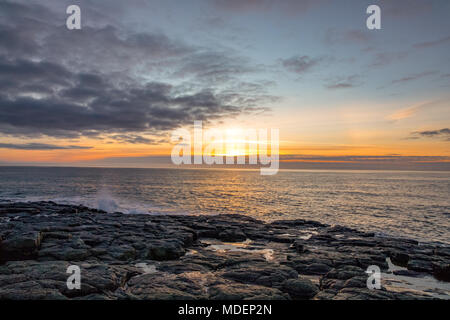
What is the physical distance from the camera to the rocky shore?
10.6 m

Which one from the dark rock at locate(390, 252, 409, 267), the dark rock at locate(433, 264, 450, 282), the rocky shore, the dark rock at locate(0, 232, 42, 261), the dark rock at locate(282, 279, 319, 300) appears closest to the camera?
the rocky shore

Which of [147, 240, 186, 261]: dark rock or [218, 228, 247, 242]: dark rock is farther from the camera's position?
[218, 228, 247, 242]: dark rock

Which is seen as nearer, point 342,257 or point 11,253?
point 11,253

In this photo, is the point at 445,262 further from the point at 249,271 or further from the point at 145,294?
the point at 145,294

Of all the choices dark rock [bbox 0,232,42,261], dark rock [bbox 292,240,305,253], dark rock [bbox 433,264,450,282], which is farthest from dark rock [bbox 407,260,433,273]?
dark rock [bbox 0,232,42,261]

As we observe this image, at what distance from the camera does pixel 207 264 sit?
1498 cm

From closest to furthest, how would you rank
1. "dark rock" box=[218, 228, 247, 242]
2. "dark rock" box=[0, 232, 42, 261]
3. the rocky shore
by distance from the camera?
1. the rocky shore
2. "dark rock" box=[0, 232, 42, 261]
3. "dark rock" box=[218, 228, 247, 242]

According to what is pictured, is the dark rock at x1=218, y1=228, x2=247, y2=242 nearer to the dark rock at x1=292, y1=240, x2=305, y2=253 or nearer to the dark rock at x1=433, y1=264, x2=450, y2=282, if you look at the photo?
the dark rock at x1=292, y1=240, x2=305, y2=253

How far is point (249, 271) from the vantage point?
43.4 ft

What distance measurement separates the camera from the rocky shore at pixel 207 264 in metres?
10.6

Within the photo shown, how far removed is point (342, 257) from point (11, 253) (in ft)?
61.8

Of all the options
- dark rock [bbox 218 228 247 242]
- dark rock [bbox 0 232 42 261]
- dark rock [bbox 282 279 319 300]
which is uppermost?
dark rock [bbox 0 232 42 261]

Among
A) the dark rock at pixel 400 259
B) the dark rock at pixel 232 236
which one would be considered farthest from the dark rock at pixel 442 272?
the dark rock at pixel 232 236
